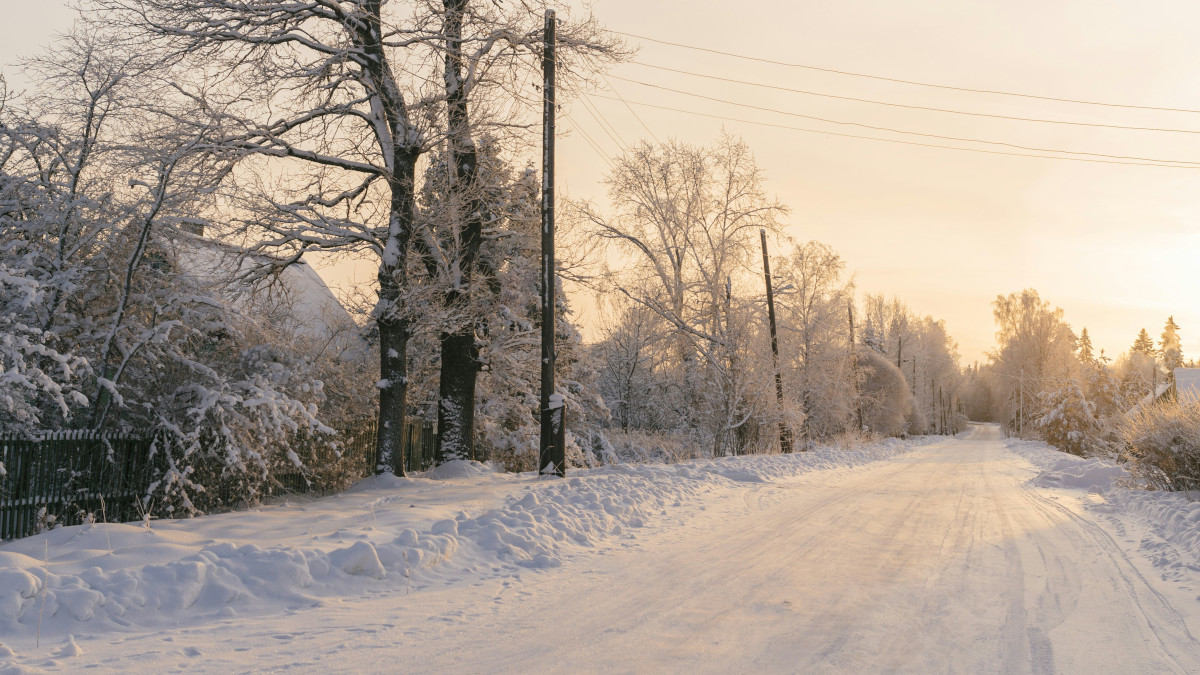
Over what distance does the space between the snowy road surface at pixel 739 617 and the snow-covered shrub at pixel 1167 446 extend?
14.5 ft

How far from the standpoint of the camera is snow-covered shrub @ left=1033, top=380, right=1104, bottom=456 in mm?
44250

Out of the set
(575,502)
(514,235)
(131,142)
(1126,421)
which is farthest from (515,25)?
(1126,421)

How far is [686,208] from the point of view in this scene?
29.9 m

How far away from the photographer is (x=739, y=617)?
5727mm

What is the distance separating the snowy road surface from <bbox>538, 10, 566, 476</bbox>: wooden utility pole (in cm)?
555

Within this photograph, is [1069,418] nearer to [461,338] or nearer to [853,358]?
[853,358]

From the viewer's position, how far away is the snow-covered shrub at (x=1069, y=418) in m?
44.2

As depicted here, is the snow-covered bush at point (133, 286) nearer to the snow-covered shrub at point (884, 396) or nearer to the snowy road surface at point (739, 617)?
the snowy road surface at point (739, 617)

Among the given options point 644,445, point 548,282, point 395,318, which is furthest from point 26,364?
point 644,445

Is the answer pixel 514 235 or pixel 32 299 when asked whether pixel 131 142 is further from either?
pixel 514 235

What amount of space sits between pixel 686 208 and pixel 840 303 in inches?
744

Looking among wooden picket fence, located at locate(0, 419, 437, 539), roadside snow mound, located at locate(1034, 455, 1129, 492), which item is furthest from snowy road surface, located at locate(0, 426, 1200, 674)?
roadside snow mound, located at locate(1034, 455, 1129, 492)

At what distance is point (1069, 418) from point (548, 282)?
44.8m

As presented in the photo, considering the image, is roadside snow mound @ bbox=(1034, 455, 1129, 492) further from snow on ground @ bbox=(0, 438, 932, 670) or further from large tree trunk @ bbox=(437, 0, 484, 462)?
large tree trunk @ bbox=(437, 0, 484, 462)
